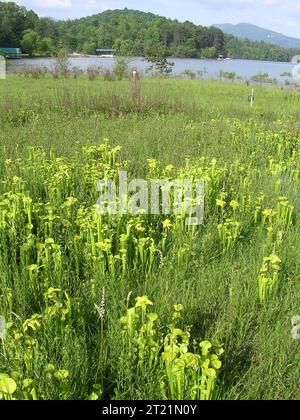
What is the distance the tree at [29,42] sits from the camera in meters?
51.6

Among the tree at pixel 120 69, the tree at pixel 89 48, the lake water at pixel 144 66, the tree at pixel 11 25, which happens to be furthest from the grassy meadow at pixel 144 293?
the tree at pixel 89 48

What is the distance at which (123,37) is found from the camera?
71.2 metres

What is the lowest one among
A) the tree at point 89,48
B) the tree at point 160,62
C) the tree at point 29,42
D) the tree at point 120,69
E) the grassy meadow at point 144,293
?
the grassy meadow at point 144,293

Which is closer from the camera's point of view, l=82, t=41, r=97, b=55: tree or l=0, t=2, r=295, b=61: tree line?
l=0, t=2, r=295, b=61: tree line

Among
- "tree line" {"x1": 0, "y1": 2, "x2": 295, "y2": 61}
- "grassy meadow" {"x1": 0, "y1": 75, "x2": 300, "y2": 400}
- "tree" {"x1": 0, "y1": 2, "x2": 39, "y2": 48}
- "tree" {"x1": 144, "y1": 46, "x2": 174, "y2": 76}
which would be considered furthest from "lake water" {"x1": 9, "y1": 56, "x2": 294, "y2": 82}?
"grassy meadow" {"x1": 0, "y1": 75, "x2": 300, "y2": 400}

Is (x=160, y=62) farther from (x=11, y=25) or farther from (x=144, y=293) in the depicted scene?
(x=11, y=25)

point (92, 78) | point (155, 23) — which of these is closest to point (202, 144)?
point (92, 78)

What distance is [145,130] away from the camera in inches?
298

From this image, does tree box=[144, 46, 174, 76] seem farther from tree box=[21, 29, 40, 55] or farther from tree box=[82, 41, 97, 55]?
tree box=[82, 41, 97, 55]

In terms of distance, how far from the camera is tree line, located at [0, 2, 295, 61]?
178 ft

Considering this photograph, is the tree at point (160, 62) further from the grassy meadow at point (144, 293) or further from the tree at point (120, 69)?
the grassy meadow at point (144, 293)

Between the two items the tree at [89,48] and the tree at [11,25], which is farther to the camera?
the tree at [89,48]

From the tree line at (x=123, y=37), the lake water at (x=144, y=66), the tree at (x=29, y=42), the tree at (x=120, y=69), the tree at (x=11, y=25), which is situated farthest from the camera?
the tree line at (x=123, y=37)
